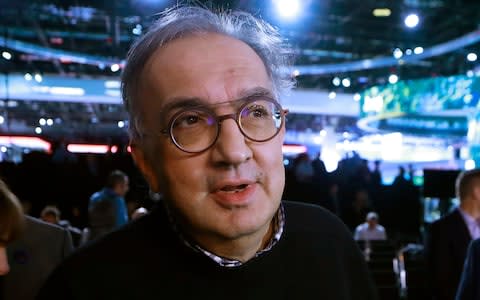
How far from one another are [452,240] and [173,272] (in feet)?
10.6

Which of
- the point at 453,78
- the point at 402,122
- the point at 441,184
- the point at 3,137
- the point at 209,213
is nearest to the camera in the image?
the point at 209,213

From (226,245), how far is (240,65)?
0.34 metres

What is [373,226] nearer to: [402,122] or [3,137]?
[402,122]

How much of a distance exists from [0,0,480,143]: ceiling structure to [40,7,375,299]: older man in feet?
18.2

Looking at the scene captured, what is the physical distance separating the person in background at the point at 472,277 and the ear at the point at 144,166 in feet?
6.01

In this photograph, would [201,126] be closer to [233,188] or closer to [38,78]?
[233,188]

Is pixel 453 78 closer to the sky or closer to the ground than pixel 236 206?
closer to the sky

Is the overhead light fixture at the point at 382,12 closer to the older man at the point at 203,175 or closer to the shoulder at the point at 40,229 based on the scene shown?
the shoulder at the point at 40,229

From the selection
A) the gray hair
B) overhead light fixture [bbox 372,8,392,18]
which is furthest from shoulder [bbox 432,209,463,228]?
overhead light fixture [bbox 372,8,392,18]

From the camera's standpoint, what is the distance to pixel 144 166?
40.6 inches

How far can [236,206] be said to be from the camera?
2.99 feet

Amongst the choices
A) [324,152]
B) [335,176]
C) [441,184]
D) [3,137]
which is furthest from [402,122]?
[3,137]

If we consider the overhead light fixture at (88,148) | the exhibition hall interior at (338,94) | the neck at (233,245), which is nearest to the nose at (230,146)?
the neck at (233,245)

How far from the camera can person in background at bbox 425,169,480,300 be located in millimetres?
3682
